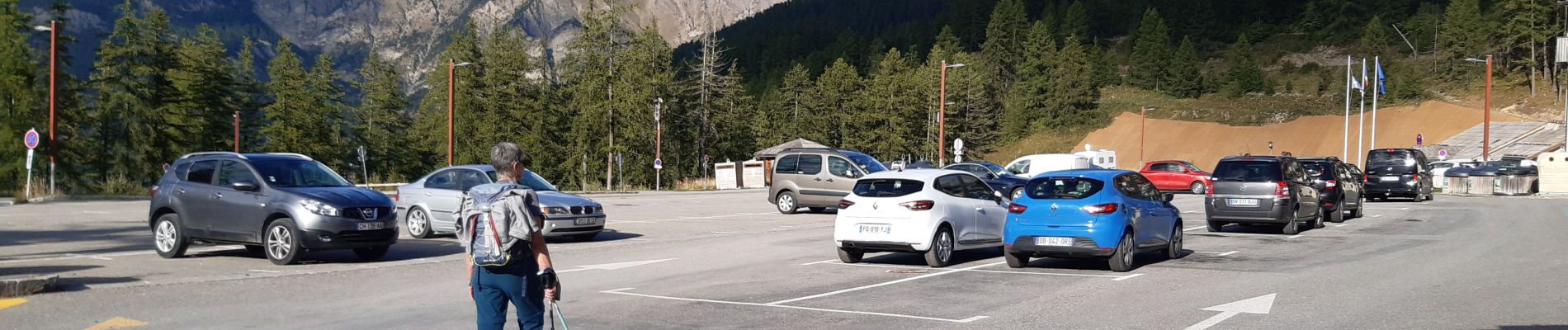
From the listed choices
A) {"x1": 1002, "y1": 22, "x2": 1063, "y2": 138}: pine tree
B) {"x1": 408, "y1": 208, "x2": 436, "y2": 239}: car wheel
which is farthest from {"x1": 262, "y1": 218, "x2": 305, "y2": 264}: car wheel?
Result: {"x1": 1002, "y1": 22, "x2": 1063, "y2": 138}: pine tree

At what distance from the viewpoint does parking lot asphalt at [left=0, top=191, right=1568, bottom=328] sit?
9.18m

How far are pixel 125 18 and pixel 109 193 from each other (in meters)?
36.1

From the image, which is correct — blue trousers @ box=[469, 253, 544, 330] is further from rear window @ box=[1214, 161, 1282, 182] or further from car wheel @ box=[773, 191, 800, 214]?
car wheel @ box=[773, 191, 800, 214]

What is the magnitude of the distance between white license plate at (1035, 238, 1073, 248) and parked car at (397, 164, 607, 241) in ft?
26.1

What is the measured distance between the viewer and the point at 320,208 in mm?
13523

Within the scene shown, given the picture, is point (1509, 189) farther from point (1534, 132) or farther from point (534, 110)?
point (534, 110)

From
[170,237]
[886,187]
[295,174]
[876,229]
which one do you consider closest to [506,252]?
[876,229]

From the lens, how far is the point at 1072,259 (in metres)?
15.1

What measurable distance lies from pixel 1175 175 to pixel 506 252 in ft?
140

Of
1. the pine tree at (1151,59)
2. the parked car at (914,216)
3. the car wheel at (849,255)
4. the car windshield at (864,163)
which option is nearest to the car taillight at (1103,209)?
the parked car at (914,216)

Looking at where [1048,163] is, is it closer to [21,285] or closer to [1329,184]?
[1329,184]

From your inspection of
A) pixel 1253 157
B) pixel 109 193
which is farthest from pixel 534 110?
pixel 1253 157

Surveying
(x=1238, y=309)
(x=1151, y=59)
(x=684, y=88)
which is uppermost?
(x=1151, y=59)

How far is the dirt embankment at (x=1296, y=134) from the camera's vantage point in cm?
7731
